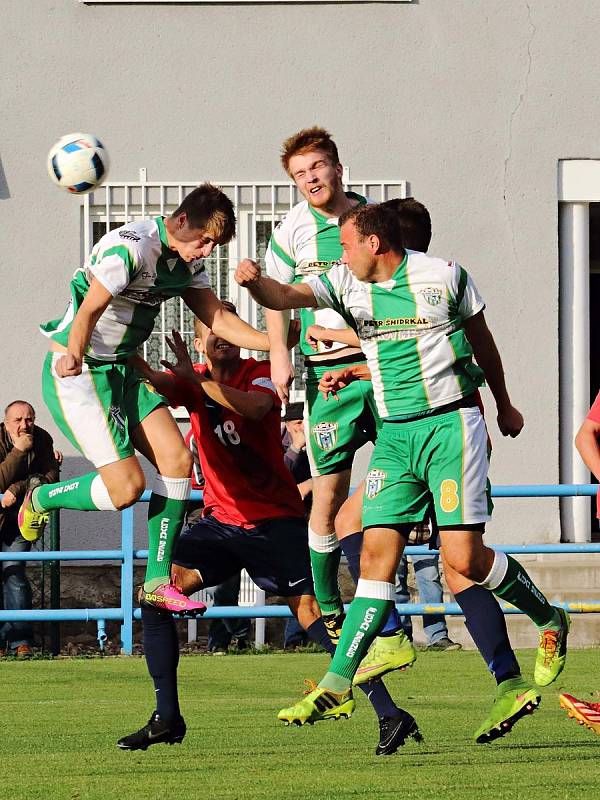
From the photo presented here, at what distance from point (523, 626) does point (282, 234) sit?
623 centimetres

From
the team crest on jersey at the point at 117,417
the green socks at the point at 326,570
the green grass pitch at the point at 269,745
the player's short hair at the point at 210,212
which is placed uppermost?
the player's short hair at the point at 210,212

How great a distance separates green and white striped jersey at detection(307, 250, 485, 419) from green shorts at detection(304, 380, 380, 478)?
35.6 inches

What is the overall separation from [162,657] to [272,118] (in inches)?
337

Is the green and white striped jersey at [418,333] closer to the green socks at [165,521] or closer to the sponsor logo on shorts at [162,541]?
the green socks at [165,521]

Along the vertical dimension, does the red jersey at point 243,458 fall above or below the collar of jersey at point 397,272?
below

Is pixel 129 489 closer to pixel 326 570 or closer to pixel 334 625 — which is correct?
pixel 326 570

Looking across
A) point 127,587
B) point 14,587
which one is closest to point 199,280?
point 127,587

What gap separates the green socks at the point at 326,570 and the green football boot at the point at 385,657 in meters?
0.64

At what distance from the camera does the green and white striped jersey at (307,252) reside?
7816 millimetres

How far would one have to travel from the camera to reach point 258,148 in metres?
14.9

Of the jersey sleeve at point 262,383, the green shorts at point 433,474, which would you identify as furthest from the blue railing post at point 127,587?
the green shorts at point 433,474

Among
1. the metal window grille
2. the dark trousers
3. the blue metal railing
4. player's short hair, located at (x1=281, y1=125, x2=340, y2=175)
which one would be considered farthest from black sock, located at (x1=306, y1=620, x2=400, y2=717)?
the metal window grille

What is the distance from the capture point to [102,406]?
7.57m

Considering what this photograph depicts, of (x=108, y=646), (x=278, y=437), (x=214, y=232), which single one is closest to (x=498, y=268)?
(x=108, y=646)
